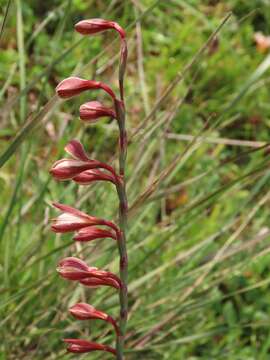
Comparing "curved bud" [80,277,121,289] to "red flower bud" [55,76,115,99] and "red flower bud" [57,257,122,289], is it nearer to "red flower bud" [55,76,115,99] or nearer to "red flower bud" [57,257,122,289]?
"red flower bud" [57,257,122,289]

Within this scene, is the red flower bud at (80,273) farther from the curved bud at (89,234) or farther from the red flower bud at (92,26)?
the red flower bud at (92,26)

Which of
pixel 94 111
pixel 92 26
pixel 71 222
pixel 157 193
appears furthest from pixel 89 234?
pixel 157 193

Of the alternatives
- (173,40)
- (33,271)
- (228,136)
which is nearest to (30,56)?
(173,40)

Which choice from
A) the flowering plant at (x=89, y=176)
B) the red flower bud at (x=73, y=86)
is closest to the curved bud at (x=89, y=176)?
the flowering plant at (x=89, y=176)

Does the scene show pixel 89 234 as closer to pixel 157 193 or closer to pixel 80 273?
pixel 80 273

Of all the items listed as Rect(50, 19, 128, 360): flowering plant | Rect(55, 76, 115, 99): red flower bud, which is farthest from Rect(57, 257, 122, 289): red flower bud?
Rect(55, 76, 115, 99): red flower bud

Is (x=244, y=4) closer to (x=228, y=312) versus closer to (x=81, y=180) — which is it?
(x=228, y=312)
